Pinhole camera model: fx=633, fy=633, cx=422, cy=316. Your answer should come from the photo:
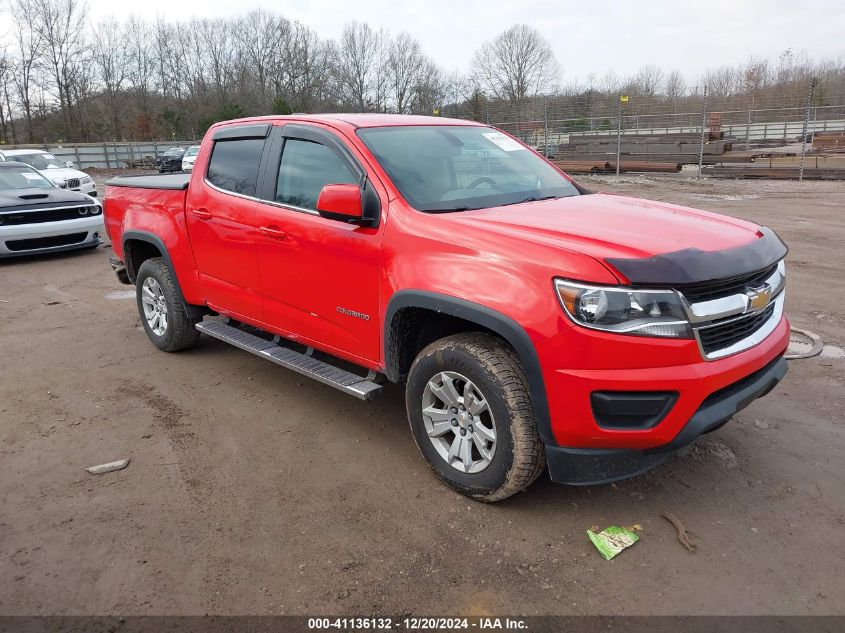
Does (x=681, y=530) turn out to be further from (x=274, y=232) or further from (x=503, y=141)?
(x=274, y=232)

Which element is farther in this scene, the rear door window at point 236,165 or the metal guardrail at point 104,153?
the metal guardrail at point 104,153

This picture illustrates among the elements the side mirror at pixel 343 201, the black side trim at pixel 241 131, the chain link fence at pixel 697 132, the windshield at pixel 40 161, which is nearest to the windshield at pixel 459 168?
the side mirror at pixel 343 201

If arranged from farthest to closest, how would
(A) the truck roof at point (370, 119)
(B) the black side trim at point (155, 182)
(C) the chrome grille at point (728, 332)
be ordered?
1. (B) the black side trim at point (155, 182)
2. (A) the truck roof at point (370, 119)
3. (C) the chrome grille at point (728, 332)

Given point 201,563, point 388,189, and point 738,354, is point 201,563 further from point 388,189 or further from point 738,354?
point 738,354

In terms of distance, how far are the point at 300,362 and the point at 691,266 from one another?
2.42m

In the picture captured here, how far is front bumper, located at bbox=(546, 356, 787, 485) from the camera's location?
2.70 m

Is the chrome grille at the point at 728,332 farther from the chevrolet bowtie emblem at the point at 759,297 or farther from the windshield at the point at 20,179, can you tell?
the windshield at the point at 20,179

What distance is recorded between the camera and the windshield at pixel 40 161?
16.7 m

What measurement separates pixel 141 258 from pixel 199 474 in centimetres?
305

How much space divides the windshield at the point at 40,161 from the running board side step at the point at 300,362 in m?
14.6

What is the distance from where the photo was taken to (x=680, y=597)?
2531 mm

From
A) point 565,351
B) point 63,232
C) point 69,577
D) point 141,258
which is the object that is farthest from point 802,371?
point 63,232

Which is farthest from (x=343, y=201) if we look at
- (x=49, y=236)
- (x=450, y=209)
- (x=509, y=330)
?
(x=49, y=236)

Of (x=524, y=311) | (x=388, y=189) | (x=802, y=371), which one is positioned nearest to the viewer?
(x=524, y=311)
